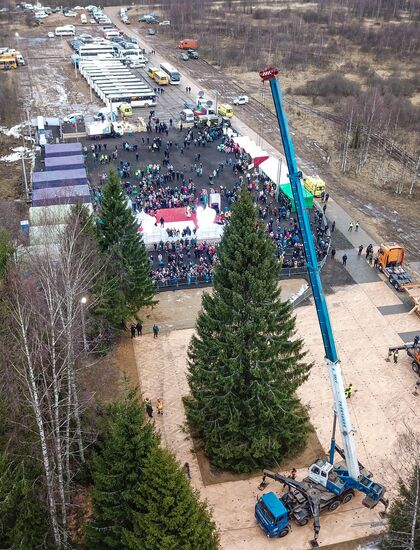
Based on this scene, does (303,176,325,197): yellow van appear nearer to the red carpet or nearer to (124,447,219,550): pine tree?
the red carpet

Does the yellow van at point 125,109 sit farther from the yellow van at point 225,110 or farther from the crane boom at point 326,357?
the crane boom at point 326,357

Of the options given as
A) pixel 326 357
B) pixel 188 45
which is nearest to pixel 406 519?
pixel 326 357

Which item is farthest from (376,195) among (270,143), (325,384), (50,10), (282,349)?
(50,10)

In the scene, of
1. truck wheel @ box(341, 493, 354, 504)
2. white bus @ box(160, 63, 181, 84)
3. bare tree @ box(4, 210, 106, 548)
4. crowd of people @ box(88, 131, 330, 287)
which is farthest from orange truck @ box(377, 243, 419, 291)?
white bus @ box(160, 63, 181, 84)

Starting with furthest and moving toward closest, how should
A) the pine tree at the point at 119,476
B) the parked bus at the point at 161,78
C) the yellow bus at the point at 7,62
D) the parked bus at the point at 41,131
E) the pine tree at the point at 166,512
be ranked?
the yellow bus at the point at 7,62
the parked bus at the point at 161,78
the parked bus at the point at 41,131
the pine tree at the point at 119,476
the pine tree at the point at 166,512

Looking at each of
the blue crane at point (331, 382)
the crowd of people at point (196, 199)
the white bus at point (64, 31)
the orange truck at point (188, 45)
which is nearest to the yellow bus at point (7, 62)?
the white bus at point (64, 31)

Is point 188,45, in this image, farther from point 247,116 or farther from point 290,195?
point 290,195
